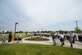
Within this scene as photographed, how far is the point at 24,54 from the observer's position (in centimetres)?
1002

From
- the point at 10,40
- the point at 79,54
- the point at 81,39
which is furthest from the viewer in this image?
the point at 81,39

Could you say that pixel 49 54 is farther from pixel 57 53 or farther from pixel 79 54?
pixel 79 54

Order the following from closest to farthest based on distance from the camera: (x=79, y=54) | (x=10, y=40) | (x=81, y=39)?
(x=79, y=54) < (x=10, y=40) < (x=81, y=39)

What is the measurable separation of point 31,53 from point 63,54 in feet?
10.4

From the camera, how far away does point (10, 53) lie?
10.4 meters

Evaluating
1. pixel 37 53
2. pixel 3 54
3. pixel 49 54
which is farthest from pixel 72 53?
pixel 3 54

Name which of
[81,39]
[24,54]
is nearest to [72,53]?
[24,54]

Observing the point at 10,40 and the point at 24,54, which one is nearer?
the point at 24,54

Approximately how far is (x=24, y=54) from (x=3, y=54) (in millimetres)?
2057

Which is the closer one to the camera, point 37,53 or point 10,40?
point 37,53

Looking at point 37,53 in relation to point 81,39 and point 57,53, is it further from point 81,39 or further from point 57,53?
point 81,39

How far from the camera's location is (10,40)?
19078 mm

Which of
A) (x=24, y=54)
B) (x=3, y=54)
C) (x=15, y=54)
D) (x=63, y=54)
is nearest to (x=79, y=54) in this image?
(x=63, y=54)

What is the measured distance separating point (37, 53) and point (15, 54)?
2.16 m
